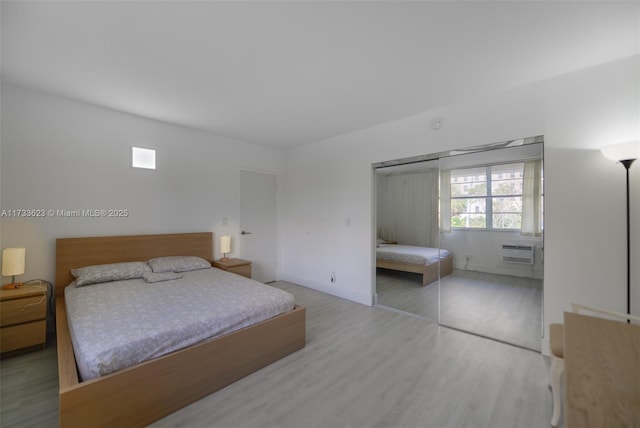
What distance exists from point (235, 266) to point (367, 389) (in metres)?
2.54

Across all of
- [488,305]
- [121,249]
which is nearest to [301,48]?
[121,249]

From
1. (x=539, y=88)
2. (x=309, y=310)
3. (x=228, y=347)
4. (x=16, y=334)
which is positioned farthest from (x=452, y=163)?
(x=16, y=334)

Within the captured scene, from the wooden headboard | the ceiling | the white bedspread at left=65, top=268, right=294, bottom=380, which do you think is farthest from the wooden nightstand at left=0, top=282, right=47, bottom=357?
the ceiling

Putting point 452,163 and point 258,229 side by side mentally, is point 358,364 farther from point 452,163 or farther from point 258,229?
point 258,229

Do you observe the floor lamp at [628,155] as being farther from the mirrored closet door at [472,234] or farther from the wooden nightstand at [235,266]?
the wooden nightstand at [235,266]

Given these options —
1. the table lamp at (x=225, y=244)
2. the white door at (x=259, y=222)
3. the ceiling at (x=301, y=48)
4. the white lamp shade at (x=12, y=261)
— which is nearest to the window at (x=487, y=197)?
the ceiling at (x=301, y=48)

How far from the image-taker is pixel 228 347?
2.02 m

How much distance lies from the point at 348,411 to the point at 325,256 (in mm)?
2754

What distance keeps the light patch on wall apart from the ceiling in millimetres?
601

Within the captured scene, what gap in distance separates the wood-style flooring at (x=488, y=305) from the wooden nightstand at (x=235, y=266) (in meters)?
2.12

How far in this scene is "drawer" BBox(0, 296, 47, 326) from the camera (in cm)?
225

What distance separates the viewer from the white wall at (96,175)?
105 inches

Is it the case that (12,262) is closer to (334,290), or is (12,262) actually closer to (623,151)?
(334,290)

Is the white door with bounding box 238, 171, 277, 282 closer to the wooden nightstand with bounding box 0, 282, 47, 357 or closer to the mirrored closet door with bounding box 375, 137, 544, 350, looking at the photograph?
the mirrored closet door with bounding box 375, 137, 544, 350
